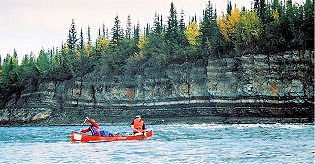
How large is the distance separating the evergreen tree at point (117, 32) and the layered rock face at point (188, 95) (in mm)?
17761

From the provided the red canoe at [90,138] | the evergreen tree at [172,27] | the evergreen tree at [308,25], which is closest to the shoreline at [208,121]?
the evergreen tree at [308,25]

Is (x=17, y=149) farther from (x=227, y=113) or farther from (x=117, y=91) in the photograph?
(x=117, y=91)

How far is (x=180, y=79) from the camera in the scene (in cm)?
9262

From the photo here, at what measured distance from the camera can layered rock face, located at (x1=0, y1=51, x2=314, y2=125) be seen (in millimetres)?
79125

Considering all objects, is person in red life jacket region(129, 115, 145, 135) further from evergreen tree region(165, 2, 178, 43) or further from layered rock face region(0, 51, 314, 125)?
evergreen tree region(165, 2, 178, 43)

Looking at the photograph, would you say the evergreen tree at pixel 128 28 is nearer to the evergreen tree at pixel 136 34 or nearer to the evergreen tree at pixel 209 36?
the evergreen tree at pixel 136 34

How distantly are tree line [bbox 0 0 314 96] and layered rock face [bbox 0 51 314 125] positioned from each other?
257 centimetres

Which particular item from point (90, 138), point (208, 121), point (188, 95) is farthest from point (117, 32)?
point (90, 138)

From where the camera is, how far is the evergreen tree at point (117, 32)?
126 meters

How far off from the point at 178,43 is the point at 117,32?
2231cm

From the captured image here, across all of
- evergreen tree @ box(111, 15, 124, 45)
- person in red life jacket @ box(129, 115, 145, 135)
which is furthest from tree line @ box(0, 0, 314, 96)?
person in red life jacket @ box(129, 115, 145, 135)

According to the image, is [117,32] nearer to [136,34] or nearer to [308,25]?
[136,34]

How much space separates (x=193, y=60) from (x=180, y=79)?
4172 mm

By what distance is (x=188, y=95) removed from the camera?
9012cm
